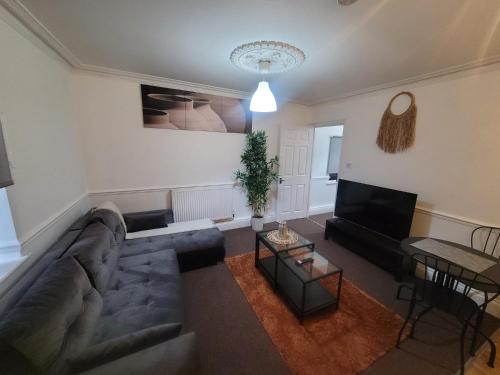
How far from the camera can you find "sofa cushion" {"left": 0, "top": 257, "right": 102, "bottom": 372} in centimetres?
86

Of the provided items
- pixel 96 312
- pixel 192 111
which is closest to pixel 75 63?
pixel 192 111

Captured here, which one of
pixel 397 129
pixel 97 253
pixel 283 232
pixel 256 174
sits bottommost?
pixel 283 232

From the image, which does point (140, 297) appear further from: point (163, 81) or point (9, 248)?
point (163, 81)

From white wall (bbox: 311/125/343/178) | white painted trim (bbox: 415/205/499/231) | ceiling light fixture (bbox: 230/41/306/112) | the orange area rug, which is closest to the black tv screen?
white painted trim (bbox: 415/205/499/231)

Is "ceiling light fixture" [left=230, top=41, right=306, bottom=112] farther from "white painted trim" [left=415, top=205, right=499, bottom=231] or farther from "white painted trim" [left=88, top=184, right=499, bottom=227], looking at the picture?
"white painted trim" [left=415, top=205, right=499, bottom=231]

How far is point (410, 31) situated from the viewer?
1601 mm

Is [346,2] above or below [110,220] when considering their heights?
above

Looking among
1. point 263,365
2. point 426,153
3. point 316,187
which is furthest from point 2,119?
point 316,187

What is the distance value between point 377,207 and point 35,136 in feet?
12.8

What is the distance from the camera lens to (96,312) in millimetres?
1315

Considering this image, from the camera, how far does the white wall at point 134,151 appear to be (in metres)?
2.71

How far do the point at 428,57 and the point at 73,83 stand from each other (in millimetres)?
4048

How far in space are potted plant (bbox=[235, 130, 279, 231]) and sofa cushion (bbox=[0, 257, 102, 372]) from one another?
268 centimetres

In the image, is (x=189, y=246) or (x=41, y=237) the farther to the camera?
(x=189, y=246)
